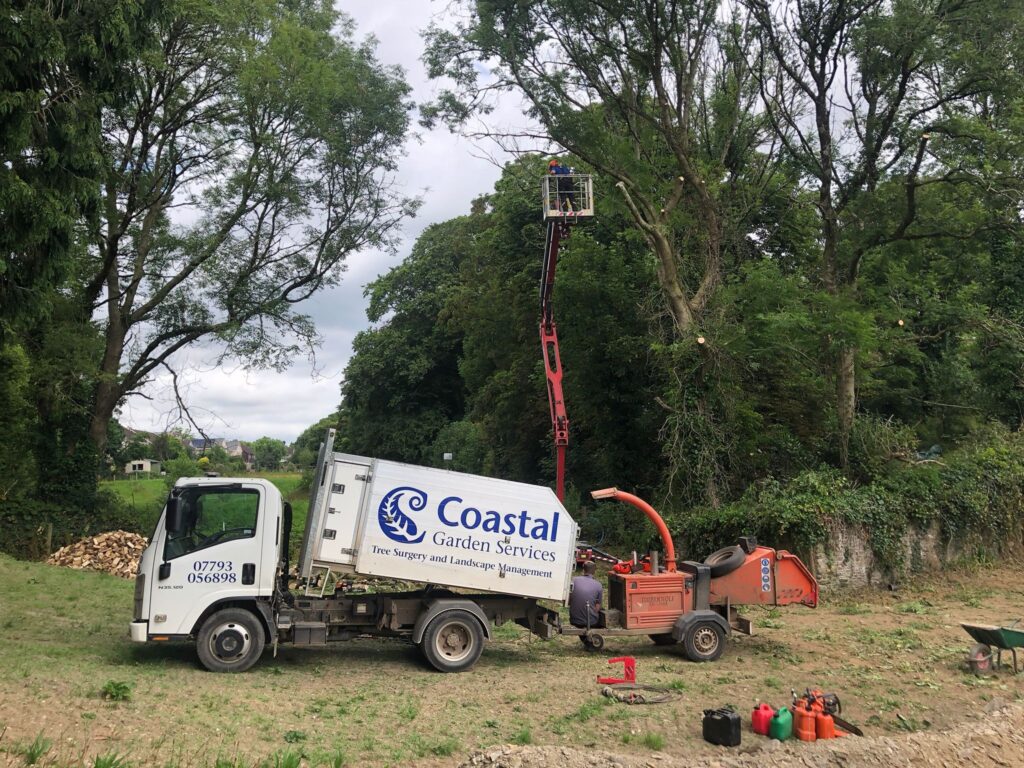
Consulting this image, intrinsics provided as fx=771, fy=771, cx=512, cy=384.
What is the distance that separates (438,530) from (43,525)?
17493 mm

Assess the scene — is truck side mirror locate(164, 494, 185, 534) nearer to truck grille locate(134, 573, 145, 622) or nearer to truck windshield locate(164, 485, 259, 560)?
truck windshield locate(164, 485, 259, 560)

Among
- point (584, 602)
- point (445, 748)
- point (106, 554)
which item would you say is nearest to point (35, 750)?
point (445, 748)

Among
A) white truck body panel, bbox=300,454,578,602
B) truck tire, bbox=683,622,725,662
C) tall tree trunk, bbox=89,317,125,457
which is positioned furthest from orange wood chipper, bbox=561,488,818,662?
tall tree trunk, bbox=89,317,125,457

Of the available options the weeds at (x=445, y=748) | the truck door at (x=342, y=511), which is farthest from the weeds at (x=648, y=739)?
the truck door at (x=342, y=511)

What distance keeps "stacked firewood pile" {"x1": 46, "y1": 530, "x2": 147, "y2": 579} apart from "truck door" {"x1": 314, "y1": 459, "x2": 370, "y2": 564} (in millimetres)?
13707

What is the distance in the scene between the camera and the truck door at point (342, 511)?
383 inches

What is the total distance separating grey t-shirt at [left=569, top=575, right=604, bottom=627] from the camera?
1105cm

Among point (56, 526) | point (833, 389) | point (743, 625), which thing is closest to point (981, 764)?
point (743, 625)

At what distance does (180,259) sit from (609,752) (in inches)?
921

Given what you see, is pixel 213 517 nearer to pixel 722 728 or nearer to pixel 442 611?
pixel 442 611

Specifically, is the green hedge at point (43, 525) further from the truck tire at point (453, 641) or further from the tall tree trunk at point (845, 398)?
the tall tree trunk at point (845, 398)

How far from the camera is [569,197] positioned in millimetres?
18359

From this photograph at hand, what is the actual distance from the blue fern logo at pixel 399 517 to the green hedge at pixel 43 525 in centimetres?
1672

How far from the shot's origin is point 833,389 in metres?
22.8
